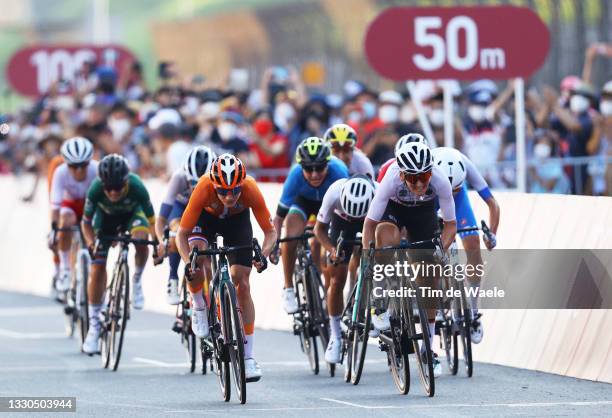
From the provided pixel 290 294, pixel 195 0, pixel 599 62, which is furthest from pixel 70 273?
pixel 195 0

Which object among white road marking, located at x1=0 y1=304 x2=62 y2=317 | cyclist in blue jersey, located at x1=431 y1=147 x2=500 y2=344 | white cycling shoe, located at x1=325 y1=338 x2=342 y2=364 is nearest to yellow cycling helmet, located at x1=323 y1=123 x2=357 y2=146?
cyclist in blue jersey, located at x1=431 y1=147 x2=500 y2=344

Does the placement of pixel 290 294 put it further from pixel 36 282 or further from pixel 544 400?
pixel 36 282

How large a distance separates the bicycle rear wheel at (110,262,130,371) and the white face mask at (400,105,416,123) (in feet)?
24.8

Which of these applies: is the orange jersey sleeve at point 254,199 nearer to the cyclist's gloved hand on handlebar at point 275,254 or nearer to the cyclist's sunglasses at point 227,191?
the cyclist's sunglasses at point 227,191

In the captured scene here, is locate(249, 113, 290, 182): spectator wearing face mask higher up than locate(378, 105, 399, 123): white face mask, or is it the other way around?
locate(378, 105, 399, 123): white face mask

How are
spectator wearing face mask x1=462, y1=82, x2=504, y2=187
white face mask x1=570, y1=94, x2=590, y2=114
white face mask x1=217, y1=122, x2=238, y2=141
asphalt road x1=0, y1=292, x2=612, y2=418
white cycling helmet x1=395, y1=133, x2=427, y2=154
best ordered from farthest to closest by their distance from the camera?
white face mask x1=217, y1=122, x2=238, y2=141
spectator wearing face mask x1=462, y1=82, x2=504, y2=187
white face mask x1=570, y1=94, x2=590, y2=114
white cycling helmet x1=395, y1=133, x2=427, y2=154
asphalt road x1=0, y1=292, x2=612, y2=418

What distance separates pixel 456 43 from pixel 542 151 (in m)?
1.75

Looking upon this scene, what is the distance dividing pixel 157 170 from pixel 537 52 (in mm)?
6085

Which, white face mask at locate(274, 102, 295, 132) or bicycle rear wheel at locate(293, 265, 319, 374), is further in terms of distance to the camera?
white face mask at locate(274, 102, 295, 132)

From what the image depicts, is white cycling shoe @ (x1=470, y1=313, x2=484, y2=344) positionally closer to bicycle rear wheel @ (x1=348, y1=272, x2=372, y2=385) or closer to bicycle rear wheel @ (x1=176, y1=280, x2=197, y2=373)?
bicycle rear wheel @ (x1=348, y1=272, x2=372, y2=385)

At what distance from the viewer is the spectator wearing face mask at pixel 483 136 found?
20578 millimetres

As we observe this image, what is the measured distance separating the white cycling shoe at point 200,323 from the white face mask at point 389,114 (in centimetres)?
831

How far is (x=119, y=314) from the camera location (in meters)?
15.3

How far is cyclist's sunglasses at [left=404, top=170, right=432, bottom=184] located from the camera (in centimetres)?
1265
